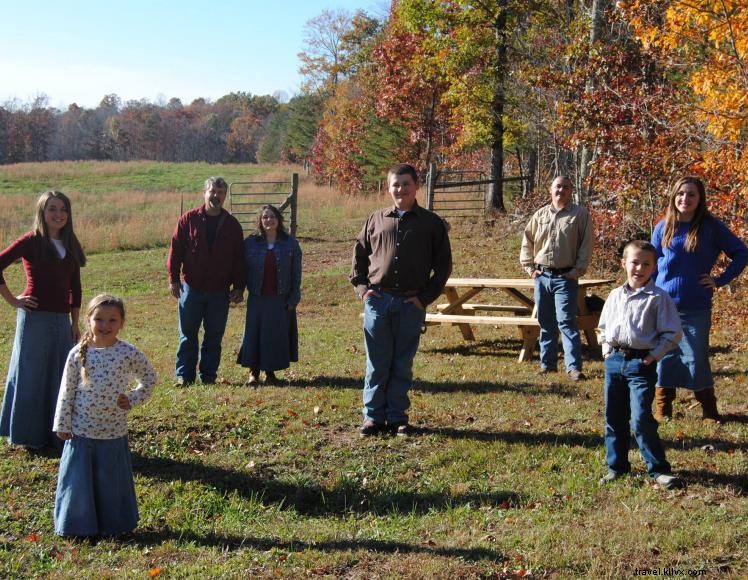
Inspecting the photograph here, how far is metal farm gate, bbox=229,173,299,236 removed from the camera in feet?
72.4

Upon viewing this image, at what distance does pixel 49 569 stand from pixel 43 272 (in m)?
2.57

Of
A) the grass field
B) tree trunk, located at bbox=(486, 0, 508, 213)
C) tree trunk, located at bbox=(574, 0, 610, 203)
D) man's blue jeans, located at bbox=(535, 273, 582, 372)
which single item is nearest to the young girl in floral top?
the grass field

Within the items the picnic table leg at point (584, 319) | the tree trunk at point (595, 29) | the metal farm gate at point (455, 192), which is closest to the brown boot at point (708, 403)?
the picnic table leg at point (584, 319)

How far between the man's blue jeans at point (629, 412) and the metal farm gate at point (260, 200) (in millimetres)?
6903

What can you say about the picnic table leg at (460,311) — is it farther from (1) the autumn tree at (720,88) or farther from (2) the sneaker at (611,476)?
(2) the sneaker at (611,476)

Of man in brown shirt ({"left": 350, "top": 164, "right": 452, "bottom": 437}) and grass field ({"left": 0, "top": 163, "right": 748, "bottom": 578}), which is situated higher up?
man in brown shirt ({"left": 350, "top": 164, "right": 452, "bottom": 437})

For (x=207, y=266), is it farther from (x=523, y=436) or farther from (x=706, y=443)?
(x=706, y=443)

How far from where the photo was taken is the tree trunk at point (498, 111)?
70.5ft

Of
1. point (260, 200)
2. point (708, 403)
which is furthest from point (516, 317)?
point (260, 200)

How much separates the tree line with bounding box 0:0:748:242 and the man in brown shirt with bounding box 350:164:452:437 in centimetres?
449

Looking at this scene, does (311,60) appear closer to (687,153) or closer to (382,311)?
(687,153)

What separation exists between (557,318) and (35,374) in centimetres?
504

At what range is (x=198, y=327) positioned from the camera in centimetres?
883

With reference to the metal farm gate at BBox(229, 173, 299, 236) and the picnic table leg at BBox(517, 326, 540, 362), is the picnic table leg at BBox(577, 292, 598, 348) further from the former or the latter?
the metal farm gate at BBox(229, 173, 299, 236)
